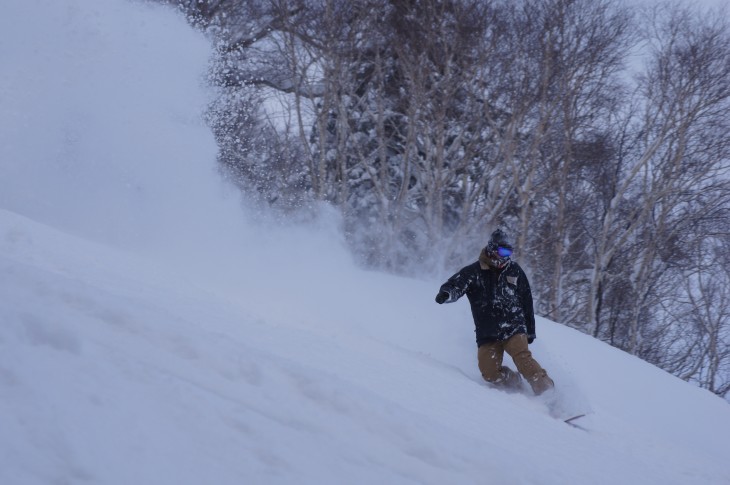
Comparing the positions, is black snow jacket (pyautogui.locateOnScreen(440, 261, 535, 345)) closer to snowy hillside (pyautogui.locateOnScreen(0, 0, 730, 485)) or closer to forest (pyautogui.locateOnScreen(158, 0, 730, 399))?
snowy hillside (pyautogui.locateOnScreen(0, 0, 730, 485))

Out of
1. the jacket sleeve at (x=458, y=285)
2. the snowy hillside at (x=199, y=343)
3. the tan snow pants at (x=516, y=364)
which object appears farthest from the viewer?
the jacket sleeve at (x=458, y=285)

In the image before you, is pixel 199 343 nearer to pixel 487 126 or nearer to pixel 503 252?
pixel 503 252

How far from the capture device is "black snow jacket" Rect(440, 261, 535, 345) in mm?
5289

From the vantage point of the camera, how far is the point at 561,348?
5820mm

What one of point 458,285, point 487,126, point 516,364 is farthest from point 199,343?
point 487,126

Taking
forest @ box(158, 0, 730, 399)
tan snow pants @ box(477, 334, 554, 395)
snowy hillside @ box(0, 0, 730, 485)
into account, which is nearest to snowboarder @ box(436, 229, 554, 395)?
tan snow pants @ box(477, 334, 554, 395)

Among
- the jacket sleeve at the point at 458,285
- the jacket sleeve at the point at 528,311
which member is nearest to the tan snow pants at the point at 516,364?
the jacket sleeve at the point at 528,311

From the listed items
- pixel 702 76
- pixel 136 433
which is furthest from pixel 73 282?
pixel 702 76

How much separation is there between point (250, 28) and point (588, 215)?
954 centimetres

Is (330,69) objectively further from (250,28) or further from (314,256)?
(314,256)

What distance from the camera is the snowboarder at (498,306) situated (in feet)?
17.1

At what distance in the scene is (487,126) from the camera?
14086mm

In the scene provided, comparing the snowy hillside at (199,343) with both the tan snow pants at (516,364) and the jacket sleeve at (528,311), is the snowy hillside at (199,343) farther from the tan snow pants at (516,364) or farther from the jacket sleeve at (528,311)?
the jacket sleeve at (528,311)

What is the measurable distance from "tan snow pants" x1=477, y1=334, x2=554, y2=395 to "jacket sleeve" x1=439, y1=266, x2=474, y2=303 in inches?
18.3
